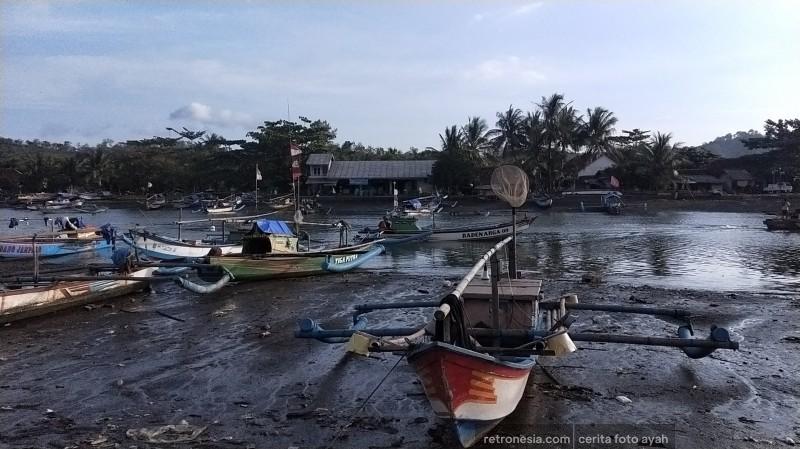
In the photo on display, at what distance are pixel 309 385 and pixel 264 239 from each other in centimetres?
1083

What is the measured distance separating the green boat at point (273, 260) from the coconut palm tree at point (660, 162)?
54.5 m

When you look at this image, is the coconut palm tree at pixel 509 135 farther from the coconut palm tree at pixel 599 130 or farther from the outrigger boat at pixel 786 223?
the outrigger boat at pixel 786 223

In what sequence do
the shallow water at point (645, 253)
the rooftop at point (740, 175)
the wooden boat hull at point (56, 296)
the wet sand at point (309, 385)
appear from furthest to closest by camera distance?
the rooftop at point (740, 175), the shallow water at point (645, 253), the wooden boat hull at point (56, 296), the wet sand at point (309, 385)

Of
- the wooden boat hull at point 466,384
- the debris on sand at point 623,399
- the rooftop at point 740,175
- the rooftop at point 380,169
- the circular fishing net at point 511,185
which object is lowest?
the debris on sand at point 623,399

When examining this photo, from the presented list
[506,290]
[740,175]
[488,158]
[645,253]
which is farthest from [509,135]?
[506,290]

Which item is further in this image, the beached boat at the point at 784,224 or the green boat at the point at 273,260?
the beached boat at the point at 784,224

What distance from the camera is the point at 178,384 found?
9008 millimetres

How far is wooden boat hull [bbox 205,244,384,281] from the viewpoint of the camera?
17.6m

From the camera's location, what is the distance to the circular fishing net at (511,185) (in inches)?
358

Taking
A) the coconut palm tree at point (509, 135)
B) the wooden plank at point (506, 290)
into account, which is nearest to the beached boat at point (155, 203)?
the coconut palm tree at point (509, 135)

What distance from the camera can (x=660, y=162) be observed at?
65938mm

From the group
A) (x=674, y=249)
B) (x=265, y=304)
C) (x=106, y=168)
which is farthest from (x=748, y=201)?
(x=106, y=168)

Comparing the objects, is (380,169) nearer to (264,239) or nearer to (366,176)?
(366,176)

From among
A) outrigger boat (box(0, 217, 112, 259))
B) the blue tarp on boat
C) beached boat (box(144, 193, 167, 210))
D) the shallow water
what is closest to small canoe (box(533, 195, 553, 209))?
the shallow water
